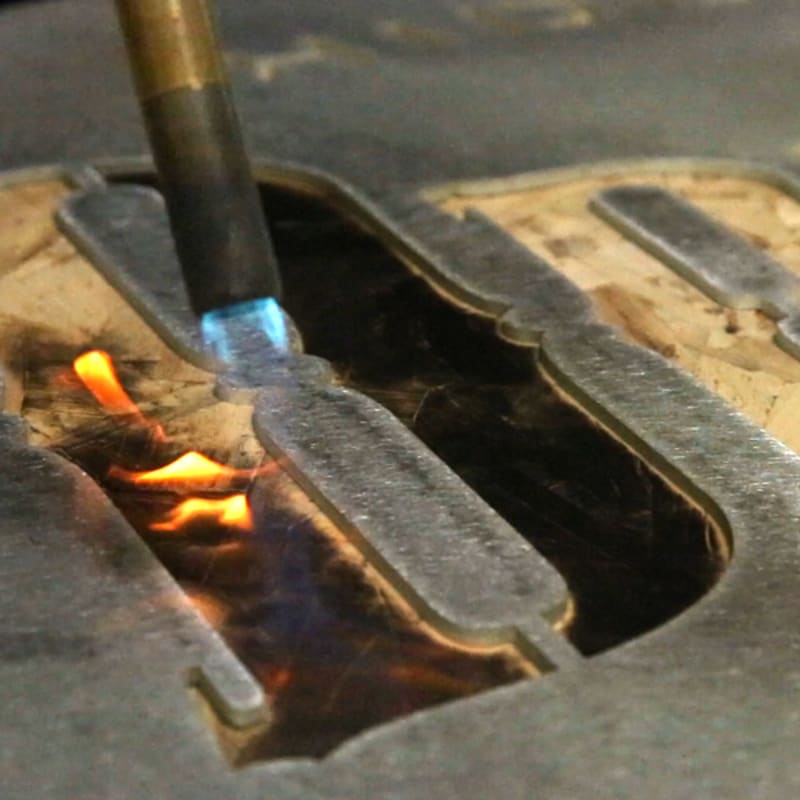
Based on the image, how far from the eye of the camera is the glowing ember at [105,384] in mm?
802

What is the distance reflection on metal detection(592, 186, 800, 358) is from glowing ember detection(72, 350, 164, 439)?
37 cm

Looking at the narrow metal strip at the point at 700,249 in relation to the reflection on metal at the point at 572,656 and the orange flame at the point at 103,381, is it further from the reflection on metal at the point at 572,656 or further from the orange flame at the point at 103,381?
the orange flame at the point at 103,381

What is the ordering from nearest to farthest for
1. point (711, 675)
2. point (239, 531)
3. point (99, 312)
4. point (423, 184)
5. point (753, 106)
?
point (711, 675) < point (239, 531) < point (99, 312) < point (423, 184) < point (753, 106)

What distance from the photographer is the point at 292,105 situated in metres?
1.18

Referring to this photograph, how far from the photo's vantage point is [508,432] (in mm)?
791

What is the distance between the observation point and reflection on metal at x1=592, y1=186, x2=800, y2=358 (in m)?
0.89

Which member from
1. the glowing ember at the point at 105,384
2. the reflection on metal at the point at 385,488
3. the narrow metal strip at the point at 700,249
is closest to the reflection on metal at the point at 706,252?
the narrow metal strip at the point at 700,249

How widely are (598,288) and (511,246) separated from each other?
2.9 inches

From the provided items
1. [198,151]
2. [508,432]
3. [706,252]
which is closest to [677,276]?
[706,252]

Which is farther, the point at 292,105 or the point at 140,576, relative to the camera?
the point at 292,105

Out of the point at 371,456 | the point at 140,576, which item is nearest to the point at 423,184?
the point at 371,456

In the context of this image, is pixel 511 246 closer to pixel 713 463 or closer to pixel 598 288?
pixel 598 288

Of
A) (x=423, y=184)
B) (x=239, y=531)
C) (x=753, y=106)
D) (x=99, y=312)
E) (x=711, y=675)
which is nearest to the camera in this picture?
(x=711, y=675)

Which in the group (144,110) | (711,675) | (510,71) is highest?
(144,110)
